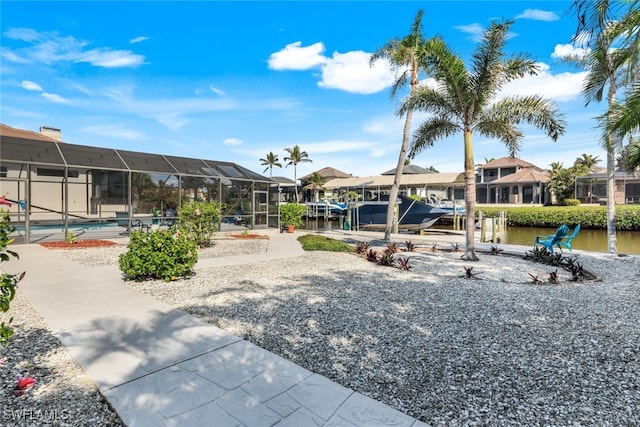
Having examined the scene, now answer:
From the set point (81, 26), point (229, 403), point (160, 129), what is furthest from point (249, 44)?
point (229, 403)

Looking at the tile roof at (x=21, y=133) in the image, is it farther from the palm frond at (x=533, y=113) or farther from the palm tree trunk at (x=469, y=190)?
the palm frond at (x=533, y=113)

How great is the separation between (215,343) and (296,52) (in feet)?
52.3

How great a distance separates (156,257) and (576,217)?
28.6m

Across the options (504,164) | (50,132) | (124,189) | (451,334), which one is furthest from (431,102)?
(504,164)

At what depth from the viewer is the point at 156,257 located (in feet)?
20.2

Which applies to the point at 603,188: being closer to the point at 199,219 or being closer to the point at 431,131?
the point at 431,131

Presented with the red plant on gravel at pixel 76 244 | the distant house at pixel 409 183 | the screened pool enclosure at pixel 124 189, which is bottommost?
the red plant on gravel at pixel 76 244

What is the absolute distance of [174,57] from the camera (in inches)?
535

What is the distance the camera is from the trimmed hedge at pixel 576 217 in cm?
2261

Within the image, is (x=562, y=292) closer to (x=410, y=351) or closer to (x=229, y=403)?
(x=410, y=351)

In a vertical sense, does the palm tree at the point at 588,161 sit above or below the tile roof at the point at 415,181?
above

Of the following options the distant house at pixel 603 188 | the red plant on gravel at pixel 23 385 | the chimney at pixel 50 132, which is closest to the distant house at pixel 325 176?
the distant house at pixel 603 188

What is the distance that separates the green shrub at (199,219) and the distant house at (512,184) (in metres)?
34.1

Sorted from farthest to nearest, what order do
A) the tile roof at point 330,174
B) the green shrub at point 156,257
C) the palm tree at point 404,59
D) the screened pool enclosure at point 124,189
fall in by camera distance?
the tile roof at point 330,174 → the palm tree at point 404,59 → the screened pool enclosure at point 124,189 → the green shrub at point 156,257
